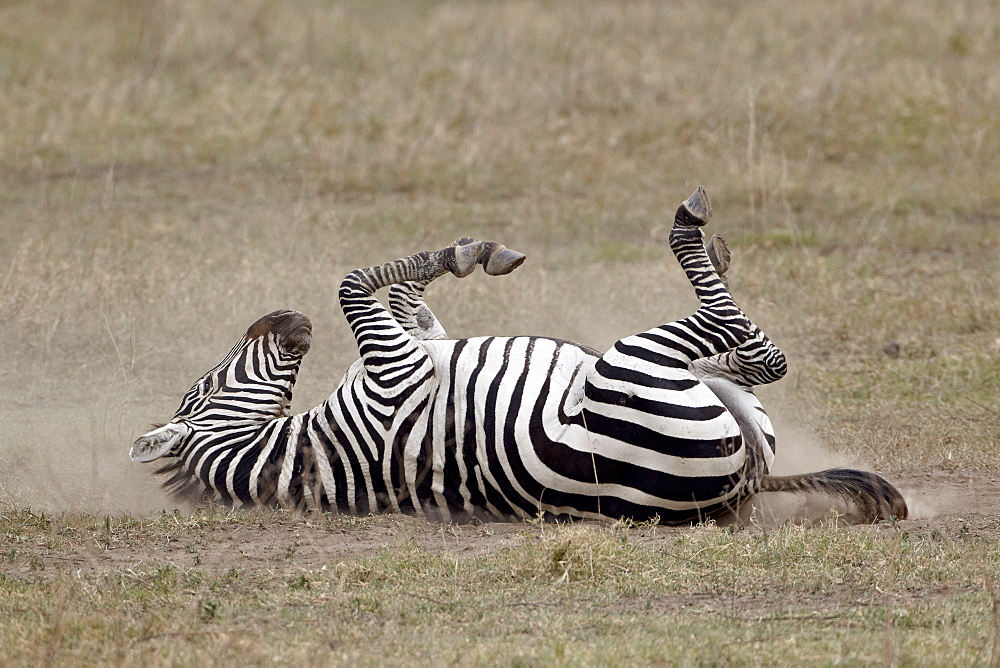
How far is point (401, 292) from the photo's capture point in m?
5.87

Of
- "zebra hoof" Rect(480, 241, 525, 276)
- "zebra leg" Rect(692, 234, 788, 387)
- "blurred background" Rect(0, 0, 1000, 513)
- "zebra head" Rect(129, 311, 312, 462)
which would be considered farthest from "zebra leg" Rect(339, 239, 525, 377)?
"blurred background" Rect(0, 0, 1000, 513)

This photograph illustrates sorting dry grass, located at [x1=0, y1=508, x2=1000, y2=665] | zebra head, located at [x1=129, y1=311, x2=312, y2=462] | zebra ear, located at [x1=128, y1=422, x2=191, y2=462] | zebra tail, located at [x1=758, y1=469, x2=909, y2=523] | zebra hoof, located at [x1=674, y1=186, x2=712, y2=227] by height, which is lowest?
dry grass, located at [x1=0, y1=508, x2=1000, y2=665]

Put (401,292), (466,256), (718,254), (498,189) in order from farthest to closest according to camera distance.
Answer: (498,189) → (401,292) → (466,256) → (718,254)

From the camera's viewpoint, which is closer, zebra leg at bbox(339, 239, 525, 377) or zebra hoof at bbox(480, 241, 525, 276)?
zebra leg at bbox(339, 239, 525, 377)

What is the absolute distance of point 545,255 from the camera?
10531 millimetres

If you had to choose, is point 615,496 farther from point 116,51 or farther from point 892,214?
point 116,51

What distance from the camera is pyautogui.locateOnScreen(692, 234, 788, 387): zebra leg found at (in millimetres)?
5262

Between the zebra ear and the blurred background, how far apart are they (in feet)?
1.73

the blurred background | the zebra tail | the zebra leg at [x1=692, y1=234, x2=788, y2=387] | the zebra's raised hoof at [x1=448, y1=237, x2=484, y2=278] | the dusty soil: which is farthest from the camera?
the blurred background

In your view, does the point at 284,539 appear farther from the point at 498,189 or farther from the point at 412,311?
the point at 498,189

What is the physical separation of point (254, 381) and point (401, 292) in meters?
0.86

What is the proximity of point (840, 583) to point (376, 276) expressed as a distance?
265cm

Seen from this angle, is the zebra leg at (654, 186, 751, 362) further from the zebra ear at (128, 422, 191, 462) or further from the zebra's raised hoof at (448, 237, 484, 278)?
the zebra ear at (128, 422, 191, 462)

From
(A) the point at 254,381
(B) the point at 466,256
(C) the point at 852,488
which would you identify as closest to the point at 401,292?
(B) the point at 466,256
